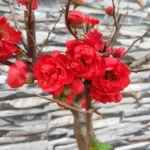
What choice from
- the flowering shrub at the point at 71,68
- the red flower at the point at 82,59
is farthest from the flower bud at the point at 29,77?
the red flower at the point at 82,59

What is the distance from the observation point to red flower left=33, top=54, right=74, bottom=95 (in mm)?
546

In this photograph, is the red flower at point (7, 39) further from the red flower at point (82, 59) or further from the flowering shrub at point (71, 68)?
the red flower at point (82, 59)

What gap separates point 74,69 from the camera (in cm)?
55

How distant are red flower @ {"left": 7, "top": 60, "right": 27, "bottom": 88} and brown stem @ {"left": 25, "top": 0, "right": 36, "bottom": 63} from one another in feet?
0.16

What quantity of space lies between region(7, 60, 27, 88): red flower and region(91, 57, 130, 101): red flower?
142 millimetres

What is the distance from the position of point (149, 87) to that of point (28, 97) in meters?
0.70

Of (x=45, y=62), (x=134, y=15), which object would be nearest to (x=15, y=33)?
(x=45, y=62)

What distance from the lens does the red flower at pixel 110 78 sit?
56cm

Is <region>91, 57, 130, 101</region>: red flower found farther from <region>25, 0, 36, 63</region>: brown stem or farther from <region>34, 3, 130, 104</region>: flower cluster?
<region>25, 0, 36, 63</region>: brown stem

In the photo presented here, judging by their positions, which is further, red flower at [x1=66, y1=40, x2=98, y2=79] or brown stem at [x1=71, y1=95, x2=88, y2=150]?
brown stem at [x1=71, y1=95, x2=88, y2=150]

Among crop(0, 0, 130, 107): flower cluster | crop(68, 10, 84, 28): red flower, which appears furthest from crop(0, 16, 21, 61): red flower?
crop(68, 10, 84, 28): red flower

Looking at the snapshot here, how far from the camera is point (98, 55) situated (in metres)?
0.55

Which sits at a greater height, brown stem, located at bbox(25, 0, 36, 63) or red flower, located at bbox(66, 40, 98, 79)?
brown stem, located at bbox(25, 0, 36, 63)

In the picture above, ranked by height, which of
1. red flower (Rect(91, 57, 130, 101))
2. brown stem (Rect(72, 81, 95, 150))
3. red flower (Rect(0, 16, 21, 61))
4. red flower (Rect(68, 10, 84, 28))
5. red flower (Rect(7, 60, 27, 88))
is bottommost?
brown stem (Rect(72, 81, 95, 150))
